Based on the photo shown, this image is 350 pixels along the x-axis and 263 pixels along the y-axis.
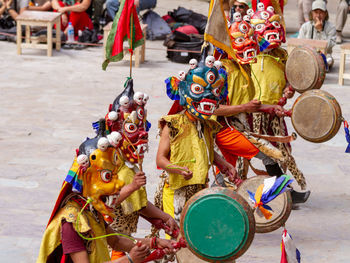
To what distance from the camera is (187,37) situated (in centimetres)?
1437

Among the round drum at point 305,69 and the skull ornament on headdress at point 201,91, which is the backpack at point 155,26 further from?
the skull ornament on headdress at point 201,91

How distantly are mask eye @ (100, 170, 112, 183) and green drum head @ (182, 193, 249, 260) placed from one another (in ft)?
1.63

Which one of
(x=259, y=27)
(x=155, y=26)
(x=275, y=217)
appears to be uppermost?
(x=259, y=27)

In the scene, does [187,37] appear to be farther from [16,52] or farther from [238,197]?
[238,197]

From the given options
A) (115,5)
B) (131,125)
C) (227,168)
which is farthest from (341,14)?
(131,125)

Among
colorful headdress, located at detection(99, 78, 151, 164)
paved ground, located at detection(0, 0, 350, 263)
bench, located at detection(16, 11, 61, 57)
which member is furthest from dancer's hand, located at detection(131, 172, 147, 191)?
bench, located at detection(16, 11, 61, 57)

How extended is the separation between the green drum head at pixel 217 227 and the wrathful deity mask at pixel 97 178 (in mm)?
473

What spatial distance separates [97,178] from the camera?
4070 millimetres

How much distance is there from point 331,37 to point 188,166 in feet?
28.5

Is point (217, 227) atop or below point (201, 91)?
below

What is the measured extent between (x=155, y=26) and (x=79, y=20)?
1.80 m

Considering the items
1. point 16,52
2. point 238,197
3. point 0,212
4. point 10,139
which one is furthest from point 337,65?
point 238,197

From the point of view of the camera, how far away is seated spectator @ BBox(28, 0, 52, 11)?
15.6 m

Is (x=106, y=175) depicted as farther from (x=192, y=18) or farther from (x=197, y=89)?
(x=192, y=18)
